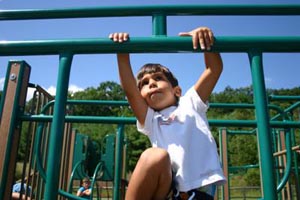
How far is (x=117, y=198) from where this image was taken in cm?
245

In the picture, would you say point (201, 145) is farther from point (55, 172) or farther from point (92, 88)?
point (92, 88)

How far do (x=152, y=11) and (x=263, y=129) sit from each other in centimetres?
49

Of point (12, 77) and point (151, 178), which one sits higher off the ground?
point (12, 77)

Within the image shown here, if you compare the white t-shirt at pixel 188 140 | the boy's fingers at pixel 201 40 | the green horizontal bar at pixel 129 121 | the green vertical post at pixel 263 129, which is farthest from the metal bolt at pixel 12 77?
the green vertical post at pixel 263 129

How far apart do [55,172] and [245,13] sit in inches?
29.1

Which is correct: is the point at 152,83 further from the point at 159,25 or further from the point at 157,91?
the point at 159,25

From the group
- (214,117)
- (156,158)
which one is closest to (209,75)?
(156,158)

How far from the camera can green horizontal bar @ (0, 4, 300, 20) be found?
0.96 meters

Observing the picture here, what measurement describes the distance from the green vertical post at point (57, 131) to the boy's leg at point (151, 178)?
0.70ft

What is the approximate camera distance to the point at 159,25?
0.94 metres

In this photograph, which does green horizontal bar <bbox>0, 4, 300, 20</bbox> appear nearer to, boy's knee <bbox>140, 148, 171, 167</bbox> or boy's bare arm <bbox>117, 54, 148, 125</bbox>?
boy's bare arm <bbox>117, 54, 148, 125</bbox>

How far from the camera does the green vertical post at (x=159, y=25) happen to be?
925mm

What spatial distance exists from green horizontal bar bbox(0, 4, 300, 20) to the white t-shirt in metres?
0.34

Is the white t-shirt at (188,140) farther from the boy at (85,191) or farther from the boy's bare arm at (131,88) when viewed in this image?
the boy at (85,191)
